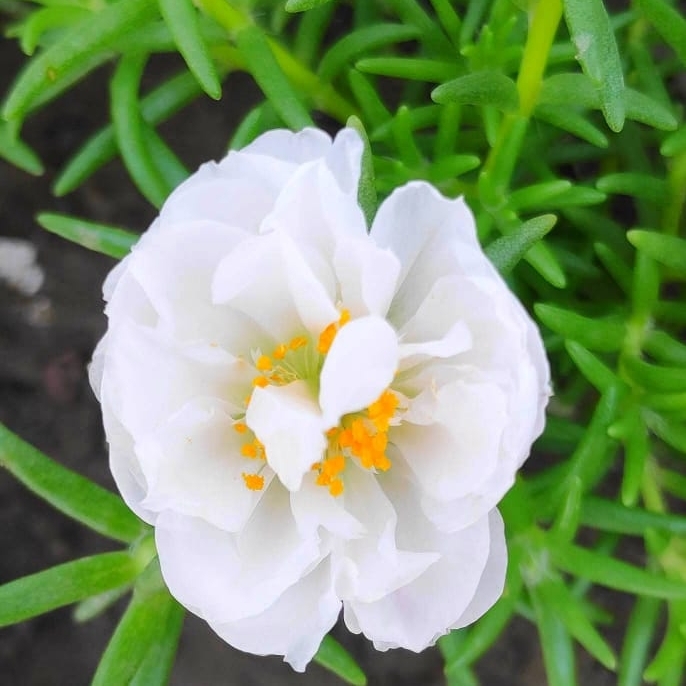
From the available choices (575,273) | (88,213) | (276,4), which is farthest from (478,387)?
(88,213)

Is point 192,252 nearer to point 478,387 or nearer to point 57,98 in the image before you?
point 478,387

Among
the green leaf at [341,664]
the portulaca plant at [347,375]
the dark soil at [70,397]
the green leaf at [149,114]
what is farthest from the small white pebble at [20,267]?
the green leaf at [341,664]

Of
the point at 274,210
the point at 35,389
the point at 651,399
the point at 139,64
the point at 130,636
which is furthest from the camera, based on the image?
the point at 35,389

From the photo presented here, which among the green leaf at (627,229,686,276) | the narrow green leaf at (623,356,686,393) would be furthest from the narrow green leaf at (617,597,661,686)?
the green leaf at (627,229,686,276)

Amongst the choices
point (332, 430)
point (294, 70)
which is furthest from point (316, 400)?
point (294, 70)

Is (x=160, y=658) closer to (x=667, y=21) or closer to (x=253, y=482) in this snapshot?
(x=253, y=482)

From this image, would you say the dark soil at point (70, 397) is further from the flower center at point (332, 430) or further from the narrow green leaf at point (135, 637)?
the flower center at point (332, 430)

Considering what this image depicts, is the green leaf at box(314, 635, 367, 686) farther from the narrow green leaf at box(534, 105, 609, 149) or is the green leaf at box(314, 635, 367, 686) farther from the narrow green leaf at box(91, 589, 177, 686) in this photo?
the narrow green leaf at box(534, 105, 609, 149)
